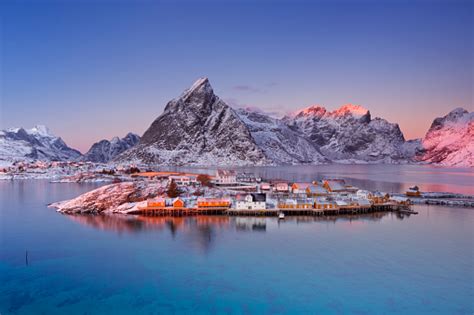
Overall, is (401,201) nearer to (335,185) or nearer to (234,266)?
(335,185)

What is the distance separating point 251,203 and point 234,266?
784 inches

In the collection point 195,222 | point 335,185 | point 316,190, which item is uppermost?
point 335,185

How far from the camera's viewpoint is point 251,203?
45.9 meters

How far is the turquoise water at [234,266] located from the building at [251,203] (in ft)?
9.53

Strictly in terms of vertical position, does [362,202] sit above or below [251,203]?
below

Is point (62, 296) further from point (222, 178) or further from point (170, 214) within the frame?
point (222, 178)

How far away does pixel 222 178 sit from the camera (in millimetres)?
75312

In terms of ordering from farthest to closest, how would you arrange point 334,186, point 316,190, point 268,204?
point 334,186
point 316,190
point 268,204

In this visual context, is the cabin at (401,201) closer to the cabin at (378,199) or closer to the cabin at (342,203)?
the cabin at (378,199)

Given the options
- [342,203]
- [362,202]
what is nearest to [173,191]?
[342,203]

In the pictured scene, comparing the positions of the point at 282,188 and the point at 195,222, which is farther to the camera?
the point at 282,188

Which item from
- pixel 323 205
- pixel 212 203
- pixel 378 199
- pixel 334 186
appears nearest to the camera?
pixel 212 203

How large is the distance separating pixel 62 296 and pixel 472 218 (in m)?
46.5

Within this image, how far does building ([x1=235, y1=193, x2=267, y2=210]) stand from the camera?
45556mm
